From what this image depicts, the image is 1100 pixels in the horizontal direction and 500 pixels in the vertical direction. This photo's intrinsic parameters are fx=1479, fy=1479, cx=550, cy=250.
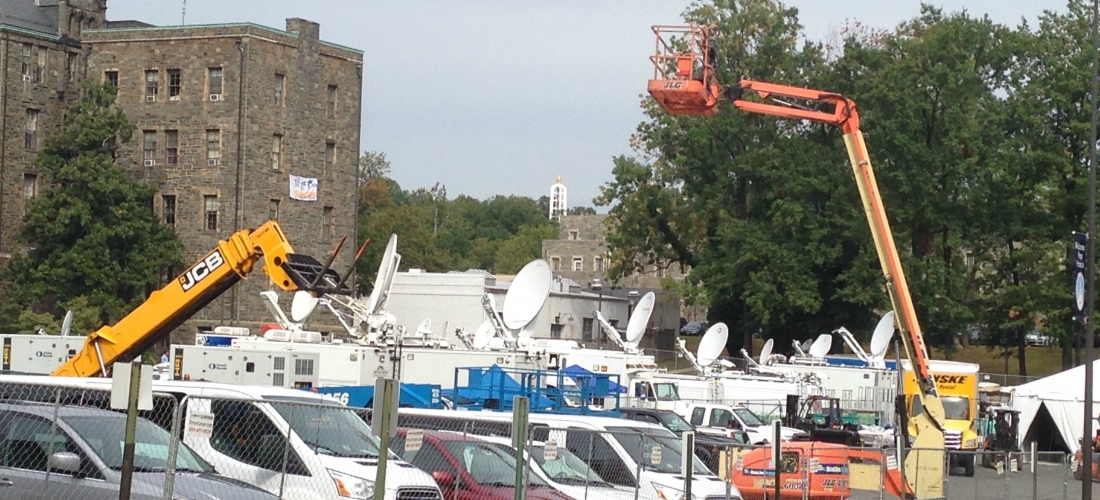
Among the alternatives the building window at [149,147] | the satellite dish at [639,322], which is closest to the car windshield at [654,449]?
the satellite dish at [639,322]

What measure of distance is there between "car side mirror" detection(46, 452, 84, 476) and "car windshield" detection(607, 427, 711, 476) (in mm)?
6630

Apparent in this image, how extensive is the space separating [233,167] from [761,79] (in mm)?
23304

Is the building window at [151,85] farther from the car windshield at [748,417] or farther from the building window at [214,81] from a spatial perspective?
the car windshield at [748,417]

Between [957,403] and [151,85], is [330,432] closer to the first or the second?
[957,403]

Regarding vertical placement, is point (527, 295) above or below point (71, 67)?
below

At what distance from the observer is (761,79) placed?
215 ft

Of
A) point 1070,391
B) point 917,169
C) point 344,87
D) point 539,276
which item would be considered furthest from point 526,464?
point 344,87

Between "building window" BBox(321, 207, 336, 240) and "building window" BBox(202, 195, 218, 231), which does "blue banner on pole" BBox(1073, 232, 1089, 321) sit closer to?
"building window" BBox(202, 195, 218, 231)

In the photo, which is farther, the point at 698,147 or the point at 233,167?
the point at 698,147

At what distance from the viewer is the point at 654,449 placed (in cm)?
1856

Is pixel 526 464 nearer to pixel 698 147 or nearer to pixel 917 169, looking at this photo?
pixel 917 169

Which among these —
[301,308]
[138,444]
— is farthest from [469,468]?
[301,308]

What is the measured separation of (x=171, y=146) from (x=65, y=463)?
50949 millimetres

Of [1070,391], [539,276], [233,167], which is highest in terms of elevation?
[233,167]
